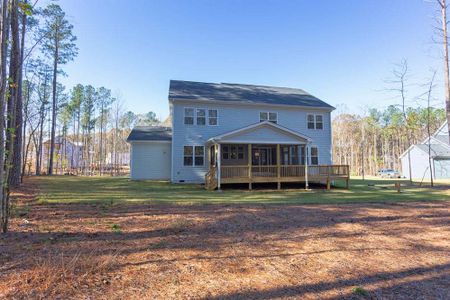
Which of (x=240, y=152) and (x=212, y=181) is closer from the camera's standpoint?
(x=212, y=181)

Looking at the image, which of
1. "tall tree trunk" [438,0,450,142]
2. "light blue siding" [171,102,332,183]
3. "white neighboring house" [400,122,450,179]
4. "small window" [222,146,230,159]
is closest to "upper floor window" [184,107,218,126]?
"light blue siding" [171,102,332,183]

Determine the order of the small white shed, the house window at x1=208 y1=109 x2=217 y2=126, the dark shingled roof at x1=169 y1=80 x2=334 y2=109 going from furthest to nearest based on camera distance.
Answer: the small white shed, the dark shingled roof at x1=169 y1=80 x2=334 y2=109, the house window at x1=208 y1=109 x2=217 y2=126

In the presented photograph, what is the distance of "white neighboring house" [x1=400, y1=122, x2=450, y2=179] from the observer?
104 feet

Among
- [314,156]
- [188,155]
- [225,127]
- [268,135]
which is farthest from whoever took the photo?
[314,156]

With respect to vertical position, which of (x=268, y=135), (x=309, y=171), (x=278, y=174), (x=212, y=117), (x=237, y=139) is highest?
(x=212, y=117)

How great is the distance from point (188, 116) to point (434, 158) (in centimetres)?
3098

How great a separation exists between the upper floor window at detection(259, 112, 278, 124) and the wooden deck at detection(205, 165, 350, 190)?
401 cm

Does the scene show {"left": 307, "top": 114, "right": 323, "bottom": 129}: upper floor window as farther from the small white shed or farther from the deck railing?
the small white shed

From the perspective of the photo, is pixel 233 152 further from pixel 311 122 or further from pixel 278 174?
pixel 311 122

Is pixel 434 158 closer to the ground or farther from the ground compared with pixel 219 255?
farther from the ground

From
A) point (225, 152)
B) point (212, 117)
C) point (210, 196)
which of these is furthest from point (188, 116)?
point (210, 196)

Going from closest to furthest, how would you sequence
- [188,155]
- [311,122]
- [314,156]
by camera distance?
1. [188,155]
2. [314,156]
3. [311,122]

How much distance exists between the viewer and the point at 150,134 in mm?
21219

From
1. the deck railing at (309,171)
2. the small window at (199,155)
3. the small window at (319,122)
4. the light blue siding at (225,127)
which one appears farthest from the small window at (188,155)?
the small window at (319,122)
